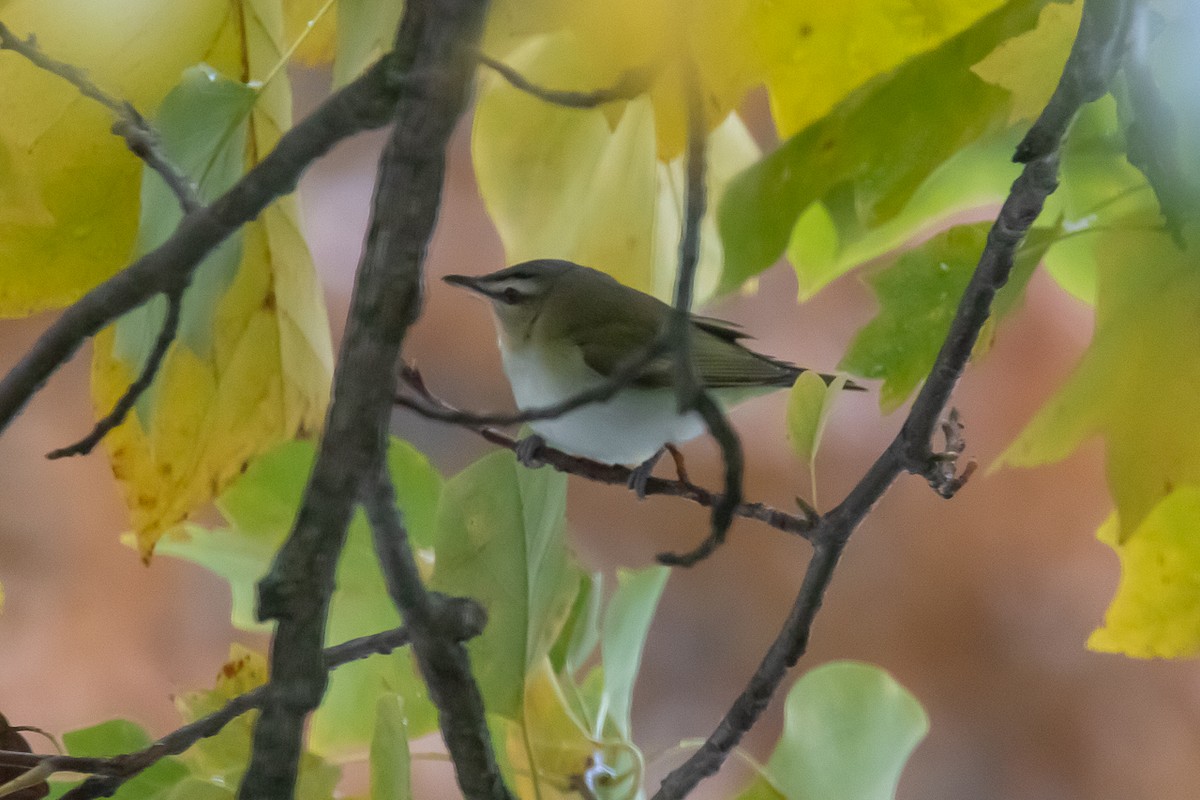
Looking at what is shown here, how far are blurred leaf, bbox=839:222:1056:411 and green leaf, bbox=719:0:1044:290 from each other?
0.09ft

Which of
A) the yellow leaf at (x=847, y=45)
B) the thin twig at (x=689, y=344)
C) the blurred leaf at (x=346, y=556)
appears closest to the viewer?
the thin twig at (x=689, y=344)

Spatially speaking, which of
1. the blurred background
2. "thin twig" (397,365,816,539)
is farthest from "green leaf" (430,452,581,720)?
the blurred background

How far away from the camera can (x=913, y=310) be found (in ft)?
0.91

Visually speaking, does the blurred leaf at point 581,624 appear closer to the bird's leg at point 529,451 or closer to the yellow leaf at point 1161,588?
the bird's leg at point 529,451

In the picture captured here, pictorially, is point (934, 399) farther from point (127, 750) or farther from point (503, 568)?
point (127, 750)

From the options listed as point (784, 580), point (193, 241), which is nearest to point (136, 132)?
point (193, 241)

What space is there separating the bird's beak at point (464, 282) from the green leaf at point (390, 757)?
187 mm

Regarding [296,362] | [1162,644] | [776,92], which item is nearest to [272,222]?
[296,362]

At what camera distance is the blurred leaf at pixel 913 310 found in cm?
27

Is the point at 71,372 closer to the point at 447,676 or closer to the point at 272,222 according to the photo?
the point at 272,222

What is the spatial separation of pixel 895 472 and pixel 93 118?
223 millimetres

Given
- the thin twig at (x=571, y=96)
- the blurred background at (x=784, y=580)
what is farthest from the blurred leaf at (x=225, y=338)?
the blurred background at (x=784, y=580)

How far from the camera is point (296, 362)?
29 centimetres

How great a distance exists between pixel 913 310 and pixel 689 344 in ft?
0.52
